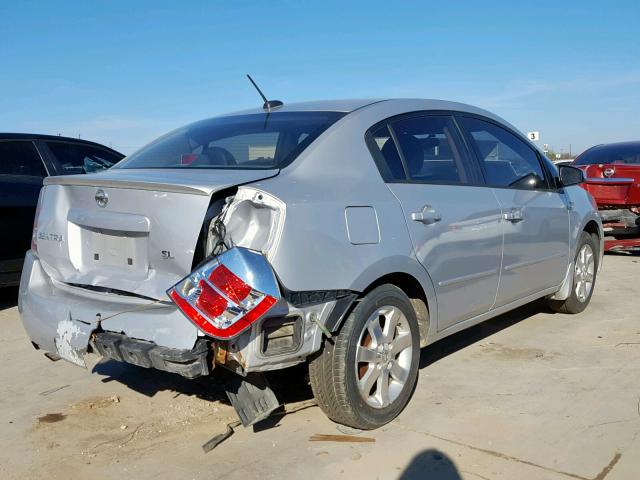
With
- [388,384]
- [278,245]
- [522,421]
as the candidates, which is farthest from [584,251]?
[278,245]

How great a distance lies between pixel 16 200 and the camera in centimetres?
618

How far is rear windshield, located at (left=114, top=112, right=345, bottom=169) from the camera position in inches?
137

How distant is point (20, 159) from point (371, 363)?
4671 millimetres

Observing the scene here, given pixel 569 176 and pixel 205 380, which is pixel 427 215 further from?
pixel 569 176

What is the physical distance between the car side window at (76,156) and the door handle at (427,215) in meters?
4.15

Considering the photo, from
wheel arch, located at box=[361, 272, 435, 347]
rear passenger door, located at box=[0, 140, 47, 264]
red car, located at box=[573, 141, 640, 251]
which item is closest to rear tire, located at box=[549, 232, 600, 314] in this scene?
wheel arch, located at box=[361, 272, 435, 347]

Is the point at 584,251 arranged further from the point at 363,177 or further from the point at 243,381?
the point at 243,381

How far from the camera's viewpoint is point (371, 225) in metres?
3.34

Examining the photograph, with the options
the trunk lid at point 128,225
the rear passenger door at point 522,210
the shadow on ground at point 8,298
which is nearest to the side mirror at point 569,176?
the rear passenger door at point 522,210

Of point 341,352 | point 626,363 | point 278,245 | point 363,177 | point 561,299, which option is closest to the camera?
point 278,245

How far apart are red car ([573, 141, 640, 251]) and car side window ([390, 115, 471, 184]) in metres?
5.35

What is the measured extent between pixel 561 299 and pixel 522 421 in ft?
7.47

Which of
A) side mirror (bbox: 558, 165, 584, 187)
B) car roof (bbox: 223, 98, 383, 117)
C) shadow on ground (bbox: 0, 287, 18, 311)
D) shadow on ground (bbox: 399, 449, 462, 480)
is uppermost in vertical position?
car roof (bbox: 223, 98, 383, 117)

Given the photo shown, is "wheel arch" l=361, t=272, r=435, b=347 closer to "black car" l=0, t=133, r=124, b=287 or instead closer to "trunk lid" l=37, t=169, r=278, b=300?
"trunk lid" l=37, t=169, r=278, b=300
